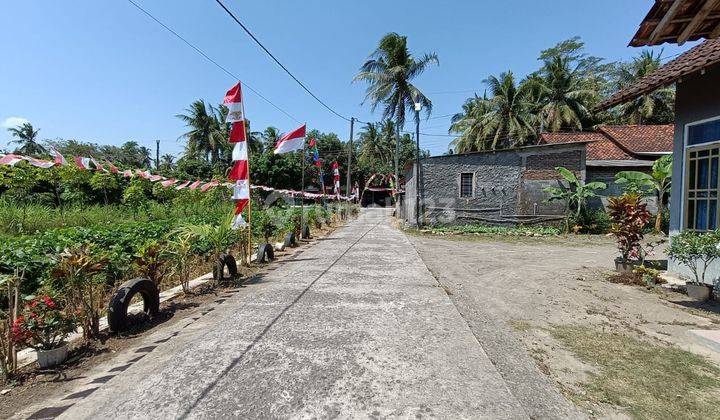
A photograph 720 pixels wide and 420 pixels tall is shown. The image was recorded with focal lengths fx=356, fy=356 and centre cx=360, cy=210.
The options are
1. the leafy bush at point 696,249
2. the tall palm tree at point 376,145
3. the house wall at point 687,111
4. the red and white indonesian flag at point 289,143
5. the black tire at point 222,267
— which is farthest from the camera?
the tall palm tree at point 376,145

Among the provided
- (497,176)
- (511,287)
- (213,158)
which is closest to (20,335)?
(511,287)

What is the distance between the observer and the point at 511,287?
6.58 m

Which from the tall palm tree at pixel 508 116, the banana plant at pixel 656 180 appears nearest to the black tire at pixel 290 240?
the banana plant at pixel 656 180

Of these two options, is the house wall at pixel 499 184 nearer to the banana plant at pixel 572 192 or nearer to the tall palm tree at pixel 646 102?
the banana plant at pixel 572 192

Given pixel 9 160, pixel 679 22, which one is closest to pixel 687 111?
pixel 679 22

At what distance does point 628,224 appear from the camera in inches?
294

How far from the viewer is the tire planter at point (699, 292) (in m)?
5.73

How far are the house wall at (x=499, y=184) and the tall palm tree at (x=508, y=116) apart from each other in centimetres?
1334

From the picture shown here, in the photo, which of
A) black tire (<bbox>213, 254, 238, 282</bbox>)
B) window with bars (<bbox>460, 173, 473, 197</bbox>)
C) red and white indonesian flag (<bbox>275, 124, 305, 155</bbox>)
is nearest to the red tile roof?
window with bars (<bbox>460, 173, 473, 197</bbox>)

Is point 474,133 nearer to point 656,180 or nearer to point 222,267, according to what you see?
point 656,180

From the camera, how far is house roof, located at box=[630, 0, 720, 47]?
110 inches

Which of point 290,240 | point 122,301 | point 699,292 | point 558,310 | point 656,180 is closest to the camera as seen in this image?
point 122,301

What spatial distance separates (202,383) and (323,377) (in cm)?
99

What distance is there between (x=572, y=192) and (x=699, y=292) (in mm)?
11581
